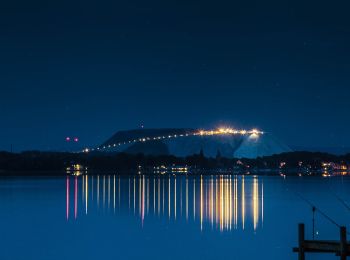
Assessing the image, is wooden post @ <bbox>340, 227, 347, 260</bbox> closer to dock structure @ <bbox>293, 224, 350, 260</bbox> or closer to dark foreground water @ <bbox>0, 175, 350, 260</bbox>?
dock structure @ <bbox>293, 224, 350, 260</bbox>

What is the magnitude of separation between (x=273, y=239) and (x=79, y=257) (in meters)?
8.22

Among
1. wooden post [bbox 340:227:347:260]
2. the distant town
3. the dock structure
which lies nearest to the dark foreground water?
the dock structure

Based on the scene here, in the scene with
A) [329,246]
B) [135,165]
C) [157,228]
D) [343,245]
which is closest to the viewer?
[343,245]

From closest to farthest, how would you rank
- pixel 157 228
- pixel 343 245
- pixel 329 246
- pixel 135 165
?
pixel 343 245 < pixel 329 246 < pixel 157 228 < pixel 135 165

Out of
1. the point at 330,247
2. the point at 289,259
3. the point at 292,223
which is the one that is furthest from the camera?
the point at 292,223

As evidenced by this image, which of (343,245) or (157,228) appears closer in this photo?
(343,245)

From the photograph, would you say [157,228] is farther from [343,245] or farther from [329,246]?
[343,245]

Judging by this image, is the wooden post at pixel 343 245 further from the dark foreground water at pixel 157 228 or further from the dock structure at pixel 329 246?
the dark foreground water at pixel 157 228

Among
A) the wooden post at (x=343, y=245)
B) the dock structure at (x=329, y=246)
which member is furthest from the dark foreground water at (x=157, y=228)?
the wooden post at (x=343, y=245)

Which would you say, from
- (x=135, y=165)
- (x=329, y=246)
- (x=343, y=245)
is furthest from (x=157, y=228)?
(x=135, y=165)

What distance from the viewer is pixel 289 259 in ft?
81.3

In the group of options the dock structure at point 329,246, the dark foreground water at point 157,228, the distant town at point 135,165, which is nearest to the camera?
the dock structure at point 329,246

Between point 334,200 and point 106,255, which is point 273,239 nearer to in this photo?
point 106,255

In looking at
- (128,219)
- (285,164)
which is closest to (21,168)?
(285,164)
